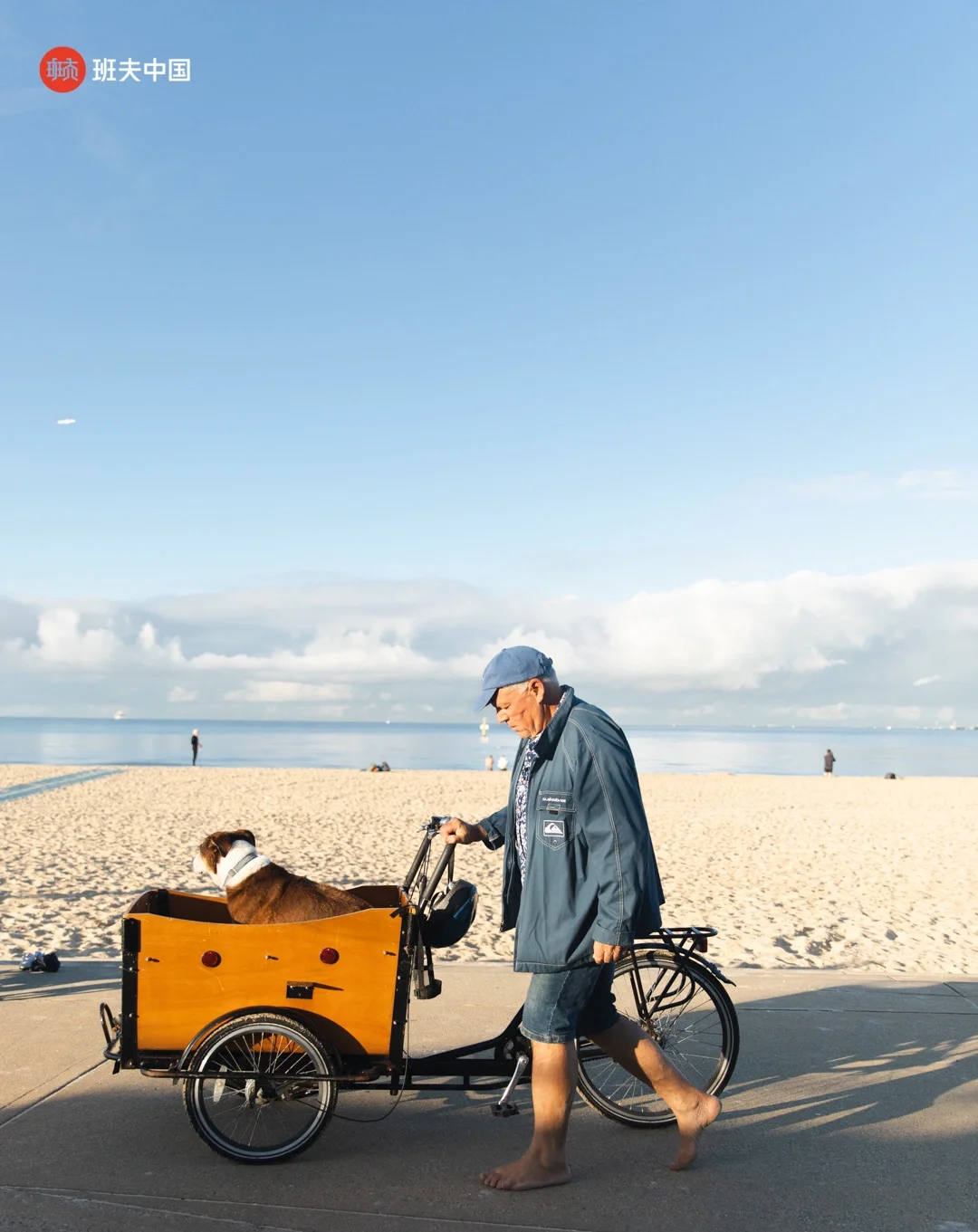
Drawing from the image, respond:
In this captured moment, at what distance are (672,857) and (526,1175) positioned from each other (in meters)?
11.6

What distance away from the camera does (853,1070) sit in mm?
4707

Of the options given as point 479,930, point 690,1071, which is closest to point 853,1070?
point 690,1071

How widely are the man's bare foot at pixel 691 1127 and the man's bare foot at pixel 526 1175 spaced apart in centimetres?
43

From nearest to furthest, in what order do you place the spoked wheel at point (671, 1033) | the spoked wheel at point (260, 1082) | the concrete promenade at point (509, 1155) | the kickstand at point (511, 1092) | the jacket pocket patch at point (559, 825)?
the concrete promenade at point (509, 1155) < the jacket pocket patch at point (559, 825) < the spoked wheel at point (260, 1082) < the kickstand at point (511, 1092) < the spoked wheel at point (671, 1033)

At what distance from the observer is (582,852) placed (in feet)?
11.4

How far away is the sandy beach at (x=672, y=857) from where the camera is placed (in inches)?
337

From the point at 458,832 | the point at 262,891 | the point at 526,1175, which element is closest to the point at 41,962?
the point at 262,891

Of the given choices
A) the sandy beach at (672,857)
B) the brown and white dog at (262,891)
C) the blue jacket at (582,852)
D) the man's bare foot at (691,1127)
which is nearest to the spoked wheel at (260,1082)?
the brown and white dog at (262,891)

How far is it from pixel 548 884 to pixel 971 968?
18.6ft

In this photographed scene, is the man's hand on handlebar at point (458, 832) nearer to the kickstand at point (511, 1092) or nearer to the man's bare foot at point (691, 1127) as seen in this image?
the kickstand at point (511, 1092)

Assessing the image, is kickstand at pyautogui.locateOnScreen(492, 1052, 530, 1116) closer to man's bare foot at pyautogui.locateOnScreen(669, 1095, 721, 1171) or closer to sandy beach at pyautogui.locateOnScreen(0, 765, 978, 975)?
man's bare foot at pyautogui.locateOnScreen(669, 1095, 721, 1171)

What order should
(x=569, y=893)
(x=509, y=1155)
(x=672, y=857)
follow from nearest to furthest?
(x=569, y=893) → (x=509, y=1155) → (x=672, y=857)

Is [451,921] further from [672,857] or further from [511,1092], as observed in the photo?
[672,857]

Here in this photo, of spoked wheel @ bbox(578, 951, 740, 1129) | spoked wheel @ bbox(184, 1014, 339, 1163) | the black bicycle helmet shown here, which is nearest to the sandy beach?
spoked wheel @ bbox(578, 951, 740, 1129)
